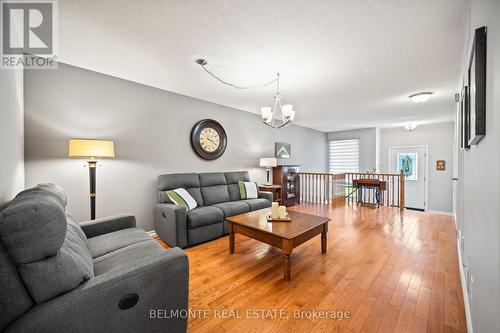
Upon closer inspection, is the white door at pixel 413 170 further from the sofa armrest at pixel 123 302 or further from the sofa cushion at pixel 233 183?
the sofa armrest at pixel 123 302

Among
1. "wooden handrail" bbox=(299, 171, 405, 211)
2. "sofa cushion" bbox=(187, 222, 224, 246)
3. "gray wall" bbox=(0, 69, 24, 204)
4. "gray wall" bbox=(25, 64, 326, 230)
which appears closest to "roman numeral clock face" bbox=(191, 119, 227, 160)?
"gray wall" bbox=(25, 64, 326, 230)

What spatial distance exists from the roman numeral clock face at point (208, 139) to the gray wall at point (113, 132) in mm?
124

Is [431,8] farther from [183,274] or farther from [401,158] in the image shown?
[401,158]

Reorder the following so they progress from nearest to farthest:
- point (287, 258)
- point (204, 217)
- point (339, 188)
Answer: point (287, 258) < point (204, 217) < point (339, 188)

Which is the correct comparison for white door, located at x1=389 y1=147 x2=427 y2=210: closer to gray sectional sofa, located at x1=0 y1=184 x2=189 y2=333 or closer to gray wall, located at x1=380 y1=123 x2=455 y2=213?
gray wall, located at x1=380 y1=123 x2=455 y2=213

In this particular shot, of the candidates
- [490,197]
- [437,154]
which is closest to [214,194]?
[490,197]

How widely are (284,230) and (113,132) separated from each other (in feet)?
9.18

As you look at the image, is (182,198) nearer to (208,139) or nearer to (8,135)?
(208,139)

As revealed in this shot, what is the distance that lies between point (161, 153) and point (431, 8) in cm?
371

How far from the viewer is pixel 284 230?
7.44 ft

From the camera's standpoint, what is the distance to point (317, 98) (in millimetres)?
4027

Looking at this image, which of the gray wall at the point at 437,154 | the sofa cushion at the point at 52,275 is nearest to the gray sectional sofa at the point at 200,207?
the sofa cushion at the point at 52,275

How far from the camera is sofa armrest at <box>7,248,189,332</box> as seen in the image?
2.98 feet

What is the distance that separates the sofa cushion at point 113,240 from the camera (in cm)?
177
